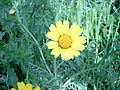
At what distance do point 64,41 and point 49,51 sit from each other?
290 millimetres

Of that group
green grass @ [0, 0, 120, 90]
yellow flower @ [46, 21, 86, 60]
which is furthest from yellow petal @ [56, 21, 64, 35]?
green grass @ [0, 0, 120, 90]

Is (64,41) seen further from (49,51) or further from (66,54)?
(49,51)

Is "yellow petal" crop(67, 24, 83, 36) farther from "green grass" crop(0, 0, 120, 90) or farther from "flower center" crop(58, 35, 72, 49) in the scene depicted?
"green grass" crop(0, 0, 120, 90)

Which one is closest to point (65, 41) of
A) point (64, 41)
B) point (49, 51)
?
point (64, 41)

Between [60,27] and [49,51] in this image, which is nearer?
[60,27]

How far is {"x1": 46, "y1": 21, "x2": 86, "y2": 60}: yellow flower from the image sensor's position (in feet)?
3.34

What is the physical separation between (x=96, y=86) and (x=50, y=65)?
22cm

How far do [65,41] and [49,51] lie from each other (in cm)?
28

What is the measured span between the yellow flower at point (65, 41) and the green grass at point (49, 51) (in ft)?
0.33

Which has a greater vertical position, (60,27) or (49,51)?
(60,27)

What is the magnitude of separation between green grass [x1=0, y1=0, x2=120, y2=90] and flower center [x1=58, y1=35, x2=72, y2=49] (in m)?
0.10

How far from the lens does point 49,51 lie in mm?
1331

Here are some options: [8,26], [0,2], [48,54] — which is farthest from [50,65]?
[0,2]

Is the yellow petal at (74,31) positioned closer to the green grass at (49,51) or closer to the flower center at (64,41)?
the flower center at (64,41)
